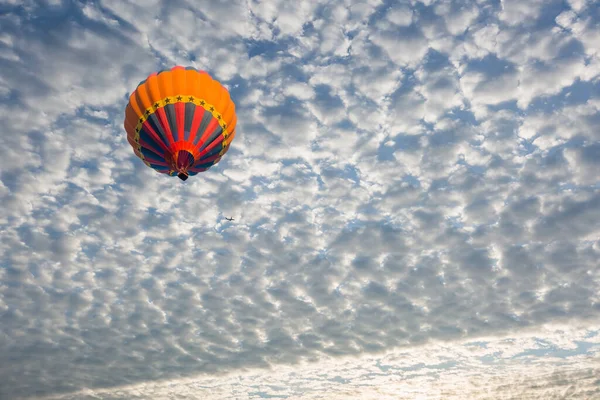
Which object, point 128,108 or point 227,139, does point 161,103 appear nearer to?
point 128,108

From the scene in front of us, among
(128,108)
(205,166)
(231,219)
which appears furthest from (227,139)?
(231,219)

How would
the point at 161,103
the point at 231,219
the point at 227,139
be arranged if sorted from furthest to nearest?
the point at 231,219 < the point at 227,139 < the point at 161,103

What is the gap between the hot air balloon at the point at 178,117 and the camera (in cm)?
2586

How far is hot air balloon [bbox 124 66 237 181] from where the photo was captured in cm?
2586

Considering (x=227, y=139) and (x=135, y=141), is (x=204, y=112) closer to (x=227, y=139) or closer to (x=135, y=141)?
(x=227, y=139)

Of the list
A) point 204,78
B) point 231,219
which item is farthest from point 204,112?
point 231,219

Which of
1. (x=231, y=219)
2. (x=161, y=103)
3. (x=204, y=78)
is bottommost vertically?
(x=231, y=219)

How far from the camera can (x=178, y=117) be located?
84.9 ft

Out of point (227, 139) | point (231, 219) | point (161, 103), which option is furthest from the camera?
point (231, 219)

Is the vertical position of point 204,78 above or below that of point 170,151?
above

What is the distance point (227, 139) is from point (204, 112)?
116 inches

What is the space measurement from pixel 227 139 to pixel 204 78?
15.1 feet

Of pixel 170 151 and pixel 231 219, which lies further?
pixel 231 219

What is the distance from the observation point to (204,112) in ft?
86.7
